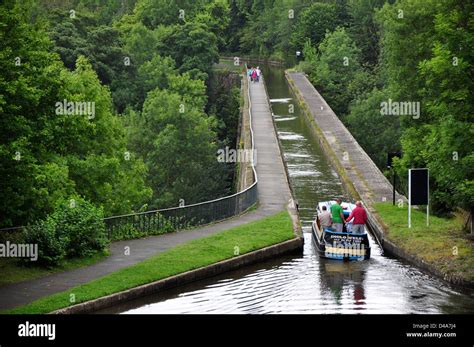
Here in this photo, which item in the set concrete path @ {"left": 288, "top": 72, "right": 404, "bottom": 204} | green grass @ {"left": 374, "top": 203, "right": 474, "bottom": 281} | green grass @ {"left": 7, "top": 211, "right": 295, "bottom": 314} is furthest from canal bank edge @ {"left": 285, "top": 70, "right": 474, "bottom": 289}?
green grass @ {"left": 7, "top": 211, "right": 295, "bottom": 314}

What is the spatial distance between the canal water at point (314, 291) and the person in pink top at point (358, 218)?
39.4 inches

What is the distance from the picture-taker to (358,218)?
26.2 m

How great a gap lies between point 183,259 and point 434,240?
7959 mm

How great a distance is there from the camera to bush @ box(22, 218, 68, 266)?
22.1m

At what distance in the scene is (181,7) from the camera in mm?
105500

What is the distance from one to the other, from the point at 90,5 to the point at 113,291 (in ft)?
364

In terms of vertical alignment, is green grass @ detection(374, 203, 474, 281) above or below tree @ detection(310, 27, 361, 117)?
below

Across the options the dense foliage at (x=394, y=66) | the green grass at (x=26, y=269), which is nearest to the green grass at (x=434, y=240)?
the dense foliage at (x=394, y=66)

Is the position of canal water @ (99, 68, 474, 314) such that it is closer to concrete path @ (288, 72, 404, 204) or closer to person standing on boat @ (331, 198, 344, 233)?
person standing on boat @ (331, 198, 344, 233)

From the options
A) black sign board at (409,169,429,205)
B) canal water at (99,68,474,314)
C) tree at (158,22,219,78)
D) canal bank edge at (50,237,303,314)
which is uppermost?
tree at (158,22,219,78)

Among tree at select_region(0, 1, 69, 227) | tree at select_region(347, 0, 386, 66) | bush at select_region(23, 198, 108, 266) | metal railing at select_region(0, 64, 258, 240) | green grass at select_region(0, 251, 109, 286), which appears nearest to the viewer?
green grass at select_region(0, 251, 109, 286)

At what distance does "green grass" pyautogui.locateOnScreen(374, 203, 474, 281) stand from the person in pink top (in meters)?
1.30

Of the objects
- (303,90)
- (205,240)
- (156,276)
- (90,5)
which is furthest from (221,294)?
(90,5)
